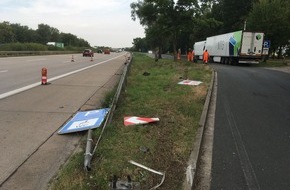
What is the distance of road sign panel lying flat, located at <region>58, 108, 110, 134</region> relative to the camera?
24.1 ft

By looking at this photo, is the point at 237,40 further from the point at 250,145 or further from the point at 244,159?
the point at 244,159

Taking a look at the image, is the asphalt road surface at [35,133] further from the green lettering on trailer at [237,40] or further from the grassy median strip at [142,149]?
the green lettering on trailer at [237,40]

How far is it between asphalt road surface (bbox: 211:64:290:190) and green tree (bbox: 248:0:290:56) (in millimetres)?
30031

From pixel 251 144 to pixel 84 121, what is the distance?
3.42 metres

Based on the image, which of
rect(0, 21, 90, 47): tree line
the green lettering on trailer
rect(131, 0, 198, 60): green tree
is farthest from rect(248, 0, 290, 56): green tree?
rect(0, 21, 90, 47): tree line

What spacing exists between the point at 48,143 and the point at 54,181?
1.85 metres

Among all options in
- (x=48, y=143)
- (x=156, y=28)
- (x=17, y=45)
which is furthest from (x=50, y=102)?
(x=17, y=45)

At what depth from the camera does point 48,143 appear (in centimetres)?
657

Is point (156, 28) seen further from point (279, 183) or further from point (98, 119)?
point (279, 183)

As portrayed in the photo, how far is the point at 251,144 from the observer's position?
6.82m

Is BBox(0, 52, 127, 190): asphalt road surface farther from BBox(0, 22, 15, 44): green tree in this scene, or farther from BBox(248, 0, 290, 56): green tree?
BBox(0, 22, 15, 44): green tree

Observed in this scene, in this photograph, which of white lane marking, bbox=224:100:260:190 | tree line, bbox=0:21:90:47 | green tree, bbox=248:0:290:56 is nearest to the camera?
white lane marking, bbox=224:100:260:190

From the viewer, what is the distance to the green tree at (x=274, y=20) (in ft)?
130

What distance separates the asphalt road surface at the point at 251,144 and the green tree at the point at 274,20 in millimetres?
30031
